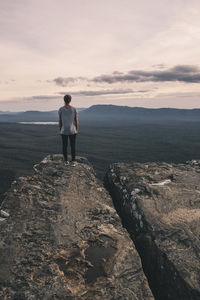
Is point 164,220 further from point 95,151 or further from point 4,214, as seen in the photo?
point 95,151

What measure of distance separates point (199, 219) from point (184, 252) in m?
0.89

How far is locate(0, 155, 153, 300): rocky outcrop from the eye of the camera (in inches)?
117

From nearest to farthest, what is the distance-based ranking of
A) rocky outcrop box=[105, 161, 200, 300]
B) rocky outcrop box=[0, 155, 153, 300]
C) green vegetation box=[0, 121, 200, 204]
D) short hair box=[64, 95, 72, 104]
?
1. rocky outcrop box=[0, 155, 153, 300]
2. rocky outcrop box=[105, 161, 200, 300]
3. short hair box=[64, 95, 72, 104]
4. green vegetation box=[0, 121, 200, 204]

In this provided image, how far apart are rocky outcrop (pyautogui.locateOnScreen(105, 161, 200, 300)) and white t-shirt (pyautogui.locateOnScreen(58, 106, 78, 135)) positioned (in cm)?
181

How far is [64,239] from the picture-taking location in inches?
146

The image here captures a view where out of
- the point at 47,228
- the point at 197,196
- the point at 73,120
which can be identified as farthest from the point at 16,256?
the point at 73,120

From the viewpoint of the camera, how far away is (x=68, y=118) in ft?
22.2

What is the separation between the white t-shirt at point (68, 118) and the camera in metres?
6.68

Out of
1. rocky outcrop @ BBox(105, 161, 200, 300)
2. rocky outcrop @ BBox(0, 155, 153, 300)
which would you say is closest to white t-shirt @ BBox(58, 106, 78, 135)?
rocky outcrop @ BBox(105, 161, 200, 300)

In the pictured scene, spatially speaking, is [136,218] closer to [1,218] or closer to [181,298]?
[181,298]

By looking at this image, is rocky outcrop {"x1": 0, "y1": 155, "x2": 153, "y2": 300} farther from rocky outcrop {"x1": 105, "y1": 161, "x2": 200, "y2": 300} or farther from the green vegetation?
the green vegetation

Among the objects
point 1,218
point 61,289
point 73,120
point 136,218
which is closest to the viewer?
point 61,289

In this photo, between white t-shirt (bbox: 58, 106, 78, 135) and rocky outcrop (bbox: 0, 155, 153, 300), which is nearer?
rocky outcrop (bbox: 0, 155, 153, 300)

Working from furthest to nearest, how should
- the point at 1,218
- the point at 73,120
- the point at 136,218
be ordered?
the point at 73,120 → the point at 136,218 → the point at 1,218
